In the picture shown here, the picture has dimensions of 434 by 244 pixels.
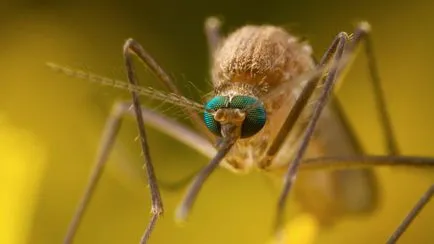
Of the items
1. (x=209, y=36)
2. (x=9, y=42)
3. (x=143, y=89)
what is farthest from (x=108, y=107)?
(x=143, y=89)

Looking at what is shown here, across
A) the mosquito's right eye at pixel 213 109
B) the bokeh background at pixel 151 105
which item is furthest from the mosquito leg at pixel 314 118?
the bokeh background at pixel 151 105

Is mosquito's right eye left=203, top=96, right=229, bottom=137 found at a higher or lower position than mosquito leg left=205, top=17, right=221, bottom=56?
lower

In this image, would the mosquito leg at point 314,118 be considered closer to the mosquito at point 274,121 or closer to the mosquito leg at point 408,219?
the mosquito at point 274,121

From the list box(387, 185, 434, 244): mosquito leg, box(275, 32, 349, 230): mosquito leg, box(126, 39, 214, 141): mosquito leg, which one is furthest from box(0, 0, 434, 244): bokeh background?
box(275, 32, 349, 230): mosquito leg

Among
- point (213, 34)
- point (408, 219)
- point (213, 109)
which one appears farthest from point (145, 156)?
point (213, 34)

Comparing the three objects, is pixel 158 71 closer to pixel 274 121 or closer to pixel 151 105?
pixel 274 121

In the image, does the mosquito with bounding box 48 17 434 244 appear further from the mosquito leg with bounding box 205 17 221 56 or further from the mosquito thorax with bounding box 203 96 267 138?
the mosquito leg with bounding box 205 17 221 56

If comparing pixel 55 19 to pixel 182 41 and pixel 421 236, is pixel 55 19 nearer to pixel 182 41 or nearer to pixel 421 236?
pixel 182 41
